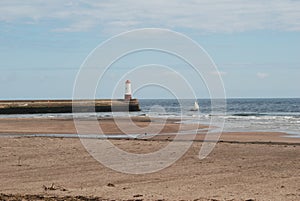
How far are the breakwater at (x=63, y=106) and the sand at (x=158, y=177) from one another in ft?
190

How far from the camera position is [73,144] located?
2370 cm

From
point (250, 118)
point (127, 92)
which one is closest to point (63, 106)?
point (127, 92)

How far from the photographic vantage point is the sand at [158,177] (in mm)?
12086

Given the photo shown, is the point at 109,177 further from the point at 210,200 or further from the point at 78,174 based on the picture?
the point at 210,200

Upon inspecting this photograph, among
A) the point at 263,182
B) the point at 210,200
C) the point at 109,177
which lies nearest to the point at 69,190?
the point at 109,177

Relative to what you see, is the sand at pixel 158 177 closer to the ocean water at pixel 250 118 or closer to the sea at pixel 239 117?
the sea at pixel 239 117

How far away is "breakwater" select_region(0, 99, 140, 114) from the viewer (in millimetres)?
77875

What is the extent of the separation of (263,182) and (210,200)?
109 inches

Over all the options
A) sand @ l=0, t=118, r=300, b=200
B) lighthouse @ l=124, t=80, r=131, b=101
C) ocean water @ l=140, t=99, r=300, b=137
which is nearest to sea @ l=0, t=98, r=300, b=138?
ocean water @ l=140, t=99, r=300, b=137

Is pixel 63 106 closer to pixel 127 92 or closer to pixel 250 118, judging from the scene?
pixel 127 92

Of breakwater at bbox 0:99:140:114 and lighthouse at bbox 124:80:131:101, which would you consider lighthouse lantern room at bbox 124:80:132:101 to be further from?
breakwater at bbox 0:99:140:114

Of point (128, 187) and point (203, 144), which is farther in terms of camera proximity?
A: point (203, 144)

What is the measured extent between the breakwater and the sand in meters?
57.9

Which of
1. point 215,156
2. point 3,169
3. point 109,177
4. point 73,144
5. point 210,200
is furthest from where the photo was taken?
point 73,144
